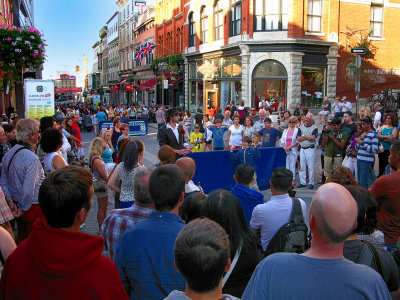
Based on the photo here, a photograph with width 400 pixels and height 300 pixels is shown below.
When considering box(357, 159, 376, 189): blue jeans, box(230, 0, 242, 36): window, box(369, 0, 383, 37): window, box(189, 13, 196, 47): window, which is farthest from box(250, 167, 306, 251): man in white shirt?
box(189, 13, 196, 47): window

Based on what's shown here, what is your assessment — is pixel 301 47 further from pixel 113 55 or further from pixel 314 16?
pixel 113 55

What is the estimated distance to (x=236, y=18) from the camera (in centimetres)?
2761

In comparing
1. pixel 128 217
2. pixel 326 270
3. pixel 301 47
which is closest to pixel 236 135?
pixel 128 217

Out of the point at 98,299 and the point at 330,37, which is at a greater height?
the point at 330,37

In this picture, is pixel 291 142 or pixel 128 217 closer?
pixel 128 217

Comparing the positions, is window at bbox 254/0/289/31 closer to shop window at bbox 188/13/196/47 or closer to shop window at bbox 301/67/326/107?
shop window at bbox 301/67/326/107

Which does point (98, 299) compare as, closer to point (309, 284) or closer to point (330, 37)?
point (309, 284)

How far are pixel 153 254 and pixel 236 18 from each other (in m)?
27.2

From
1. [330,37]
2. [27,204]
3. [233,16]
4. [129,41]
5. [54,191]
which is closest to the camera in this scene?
[54,191]

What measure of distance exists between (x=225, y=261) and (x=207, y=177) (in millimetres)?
7508

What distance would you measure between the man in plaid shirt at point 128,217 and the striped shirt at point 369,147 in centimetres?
633

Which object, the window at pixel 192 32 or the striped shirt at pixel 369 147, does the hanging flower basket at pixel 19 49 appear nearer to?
the striped shirt at pixel 369 147

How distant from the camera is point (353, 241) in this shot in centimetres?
262

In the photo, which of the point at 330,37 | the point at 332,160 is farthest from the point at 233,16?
the point at 332,160
